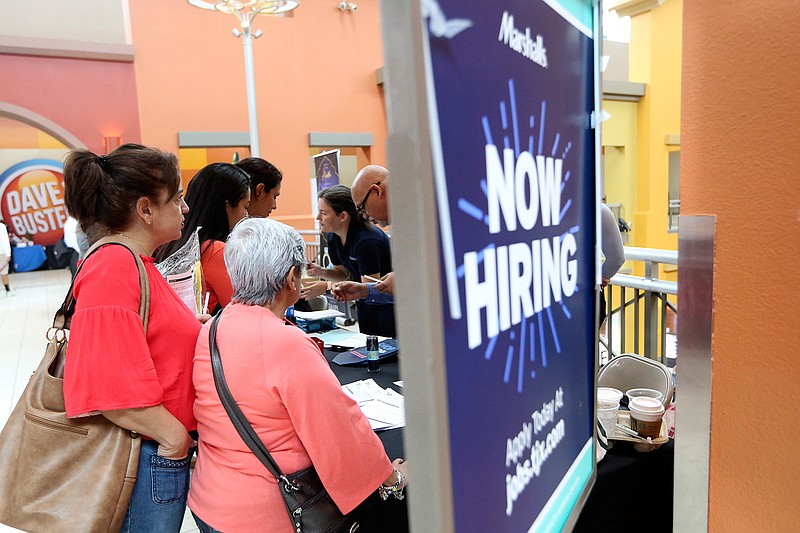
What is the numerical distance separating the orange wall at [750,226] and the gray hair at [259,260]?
3.14 feet

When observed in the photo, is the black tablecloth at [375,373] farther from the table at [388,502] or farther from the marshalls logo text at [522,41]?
the marshalls logo text at [522,41]

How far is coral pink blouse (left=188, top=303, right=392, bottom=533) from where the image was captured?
4.29 feet

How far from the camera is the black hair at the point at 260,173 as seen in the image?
8.85 feet

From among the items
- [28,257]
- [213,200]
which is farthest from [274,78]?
[213,200]

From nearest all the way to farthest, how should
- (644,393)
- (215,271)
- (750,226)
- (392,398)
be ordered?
(750,226), (644,393), (392,398), (215,271)

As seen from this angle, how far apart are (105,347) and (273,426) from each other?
43 cm

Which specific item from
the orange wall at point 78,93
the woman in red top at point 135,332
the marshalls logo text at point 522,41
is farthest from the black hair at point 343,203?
the orange wall at point 78,93

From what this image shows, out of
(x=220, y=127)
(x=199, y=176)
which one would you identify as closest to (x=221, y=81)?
(x=220, y=127)

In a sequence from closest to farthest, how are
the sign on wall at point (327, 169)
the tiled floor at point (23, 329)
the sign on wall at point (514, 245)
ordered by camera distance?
the sign on wall at point (514, 245) → the tiled floor at point (23, 329) → the sign on wall at point (327, 169)

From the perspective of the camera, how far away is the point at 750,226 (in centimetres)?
103

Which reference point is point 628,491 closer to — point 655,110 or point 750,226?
point 750,226

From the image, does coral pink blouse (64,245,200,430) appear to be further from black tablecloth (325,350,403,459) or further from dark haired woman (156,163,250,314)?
black tablecloth (325,350,403,459)

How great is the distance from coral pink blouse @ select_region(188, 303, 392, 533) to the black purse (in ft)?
0.05

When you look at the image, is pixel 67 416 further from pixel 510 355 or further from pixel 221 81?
pixel 221 81
